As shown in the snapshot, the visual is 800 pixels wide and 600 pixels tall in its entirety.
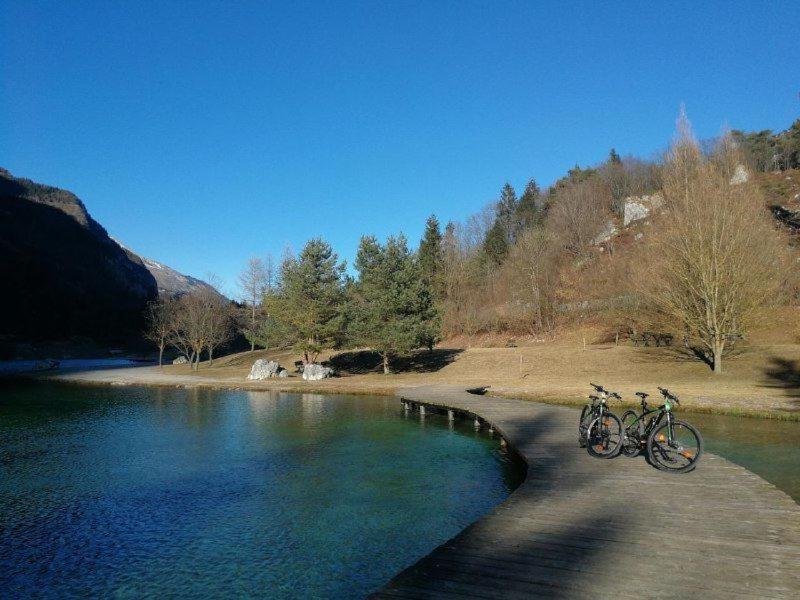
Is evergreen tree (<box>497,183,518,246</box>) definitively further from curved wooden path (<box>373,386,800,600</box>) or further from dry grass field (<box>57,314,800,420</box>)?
curved wooden path (<box>373,386,800,600</box>)

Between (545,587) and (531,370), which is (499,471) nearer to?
(545,587)

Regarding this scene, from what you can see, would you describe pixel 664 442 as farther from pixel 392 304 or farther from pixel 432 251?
pixel 432 251

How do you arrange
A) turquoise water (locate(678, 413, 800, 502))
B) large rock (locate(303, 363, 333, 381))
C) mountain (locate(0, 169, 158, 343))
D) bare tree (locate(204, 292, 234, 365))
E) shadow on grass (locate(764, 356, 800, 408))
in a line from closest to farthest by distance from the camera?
turquoise water (locate(678, 413, 800, 502)) → shadow on grass (locate(764, 356, 800, 408)) → large rock (locate(303, 363, 333, 381)) → bare tree (locate(204, 292, 234, 365)) → mountain (locate(0, 169, 158, 343))

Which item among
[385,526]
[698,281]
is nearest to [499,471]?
[385,526]

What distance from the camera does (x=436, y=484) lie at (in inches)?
501

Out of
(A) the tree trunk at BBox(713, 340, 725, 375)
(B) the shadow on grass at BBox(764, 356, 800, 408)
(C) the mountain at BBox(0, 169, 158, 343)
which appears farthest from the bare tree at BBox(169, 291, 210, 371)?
(B) the shadow on grass at BBox(764, 356, 800, 408)

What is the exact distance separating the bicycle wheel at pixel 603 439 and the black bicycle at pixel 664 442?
0.22 meters

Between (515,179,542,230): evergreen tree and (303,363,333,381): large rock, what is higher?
(515,179,542,230): evergreen tree

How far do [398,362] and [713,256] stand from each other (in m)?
26.8

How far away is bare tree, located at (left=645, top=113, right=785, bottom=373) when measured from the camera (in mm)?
30203

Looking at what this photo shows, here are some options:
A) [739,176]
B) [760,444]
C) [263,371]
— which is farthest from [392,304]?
[739,176]

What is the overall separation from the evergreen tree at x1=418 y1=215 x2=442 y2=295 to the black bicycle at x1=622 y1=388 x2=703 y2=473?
5418 centimetres

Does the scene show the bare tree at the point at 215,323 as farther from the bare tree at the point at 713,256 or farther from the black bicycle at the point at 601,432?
the black bicycle at the point at 601,432

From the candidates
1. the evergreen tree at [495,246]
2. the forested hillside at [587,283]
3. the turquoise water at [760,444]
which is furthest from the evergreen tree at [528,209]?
the turquoise water at [760,444]
